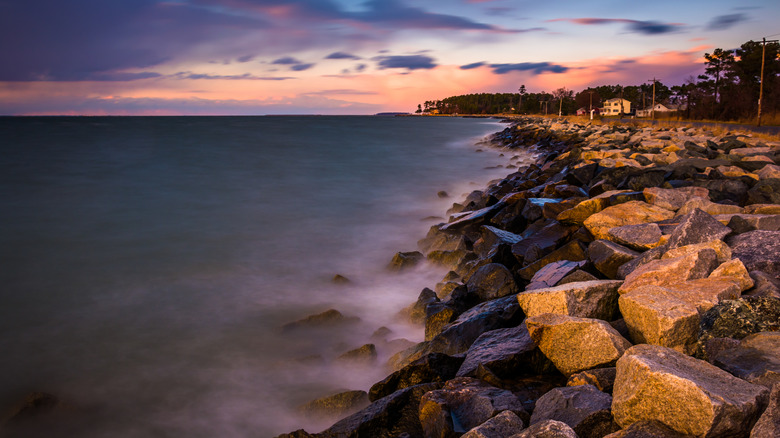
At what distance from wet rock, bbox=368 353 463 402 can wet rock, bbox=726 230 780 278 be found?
2.50 meters

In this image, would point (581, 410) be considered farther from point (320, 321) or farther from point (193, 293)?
point (193, 293)

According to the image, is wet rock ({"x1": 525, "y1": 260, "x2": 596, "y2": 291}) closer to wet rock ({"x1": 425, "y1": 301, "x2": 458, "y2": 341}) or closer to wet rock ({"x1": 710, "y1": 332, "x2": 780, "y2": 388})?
wet rock ({"x1": 425, "y1": 301, "x2": 458, "y2": 341})

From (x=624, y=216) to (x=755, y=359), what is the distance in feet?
12.2

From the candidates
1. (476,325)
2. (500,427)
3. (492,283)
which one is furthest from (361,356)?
(500,427)

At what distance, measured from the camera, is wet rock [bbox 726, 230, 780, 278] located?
12.2 feet

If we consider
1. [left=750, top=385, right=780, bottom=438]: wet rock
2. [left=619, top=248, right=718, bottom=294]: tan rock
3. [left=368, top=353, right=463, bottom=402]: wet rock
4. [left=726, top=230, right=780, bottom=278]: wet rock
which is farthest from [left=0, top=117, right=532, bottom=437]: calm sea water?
[left=726, top=230, right=780, bottom=278]: wet rock

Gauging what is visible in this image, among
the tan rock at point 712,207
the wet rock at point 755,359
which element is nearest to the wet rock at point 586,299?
the wet rock at point 755,359

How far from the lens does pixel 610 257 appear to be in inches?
181

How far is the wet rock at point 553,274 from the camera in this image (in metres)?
4.37

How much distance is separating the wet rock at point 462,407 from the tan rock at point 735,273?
1.83 metres

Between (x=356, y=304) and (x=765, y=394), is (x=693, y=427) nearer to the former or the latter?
(x=765, y=394)

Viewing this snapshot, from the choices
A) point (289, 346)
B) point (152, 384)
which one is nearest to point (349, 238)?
point (289, 346)

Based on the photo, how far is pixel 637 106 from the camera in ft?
440

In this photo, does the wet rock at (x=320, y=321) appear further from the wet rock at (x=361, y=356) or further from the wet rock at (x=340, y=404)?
the wet rock at (x=340, y=404)
